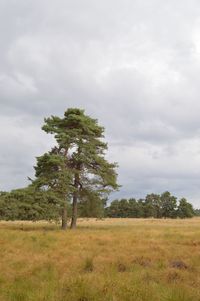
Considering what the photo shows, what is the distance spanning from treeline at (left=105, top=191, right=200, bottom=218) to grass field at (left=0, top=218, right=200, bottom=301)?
12266 centimetres

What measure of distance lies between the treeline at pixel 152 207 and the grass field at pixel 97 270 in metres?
123

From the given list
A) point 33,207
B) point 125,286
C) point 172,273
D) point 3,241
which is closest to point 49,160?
point 33,207

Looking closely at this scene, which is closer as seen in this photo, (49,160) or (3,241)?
(3,241)

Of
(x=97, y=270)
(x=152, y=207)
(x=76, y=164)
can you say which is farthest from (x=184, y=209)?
(x=97, y=270)

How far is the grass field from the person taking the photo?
858cm

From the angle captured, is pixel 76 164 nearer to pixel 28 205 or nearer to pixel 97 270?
pixel 28 205

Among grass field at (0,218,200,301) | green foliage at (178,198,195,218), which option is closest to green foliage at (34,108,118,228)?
grass field at (0,218,200,301)

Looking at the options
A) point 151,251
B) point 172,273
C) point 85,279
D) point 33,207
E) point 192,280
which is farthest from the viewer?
point 33,207

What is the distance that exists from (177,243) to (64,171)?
58.2ft

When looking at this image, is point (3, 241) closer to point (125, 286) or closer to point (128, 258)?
point (128, 258)

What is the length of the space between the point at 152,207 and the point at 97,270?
13366 cm

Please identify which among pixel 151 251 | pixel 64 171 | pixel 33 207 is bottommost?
pixel 151 251

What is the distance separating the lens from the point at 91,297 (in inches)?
332

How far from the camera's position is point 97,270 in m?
12.4
